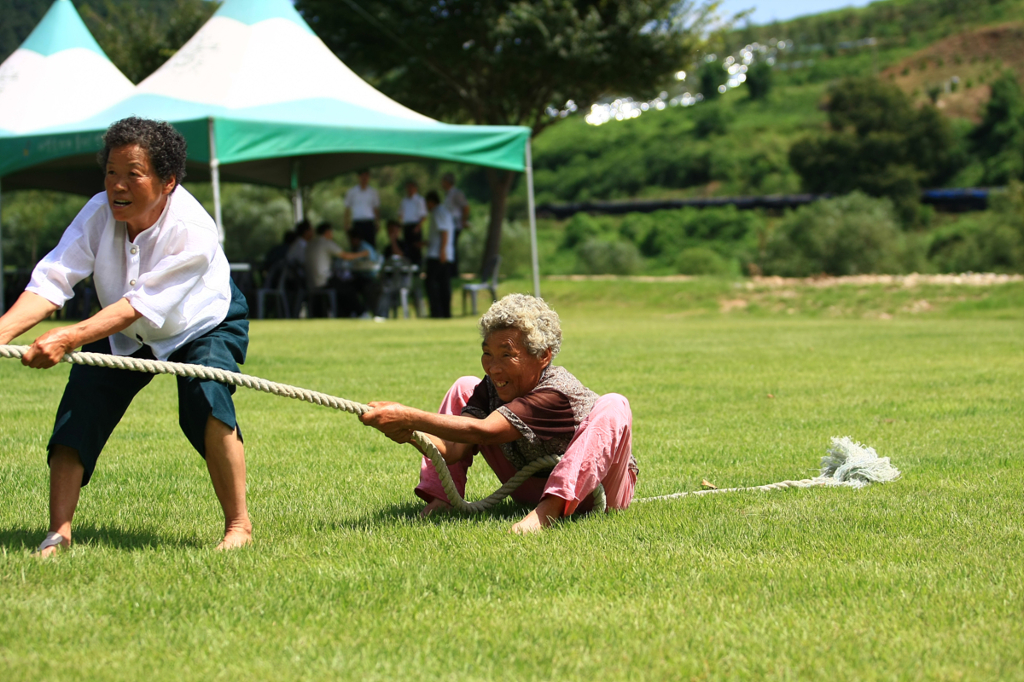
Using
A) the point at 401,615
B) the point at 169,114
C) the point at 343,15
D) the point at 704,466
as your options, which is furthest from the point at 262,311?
the point at 401,615

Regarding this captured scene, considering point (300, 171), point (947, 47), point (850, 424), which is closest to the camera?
point (850, 424)

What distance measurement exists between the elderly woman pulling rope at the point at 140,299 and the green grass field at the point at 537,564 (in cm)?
28

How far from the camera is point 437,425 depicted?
11.1 feet

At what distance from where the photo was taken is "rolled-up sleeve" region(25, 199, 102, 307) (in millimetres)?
3330

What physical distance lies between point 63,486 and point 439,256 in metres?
13.7

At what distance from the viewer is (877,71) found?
128m

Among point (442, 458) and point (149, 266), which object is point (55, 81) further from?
point (442, 458)

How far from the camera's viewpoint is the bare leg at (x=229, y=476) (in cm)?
335

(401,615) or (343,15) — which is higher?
(343,15)

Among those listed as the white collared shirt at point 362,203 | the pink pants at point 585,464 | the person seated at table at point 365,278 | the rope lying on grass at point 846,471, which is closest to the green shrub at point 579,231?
the white collared shirt at point 362,203

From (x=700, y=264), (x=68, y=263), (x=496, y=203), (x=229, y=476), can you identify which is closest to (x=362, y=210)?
(x=496, y=203)

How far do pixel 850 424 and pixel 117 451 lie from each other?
13.7ft

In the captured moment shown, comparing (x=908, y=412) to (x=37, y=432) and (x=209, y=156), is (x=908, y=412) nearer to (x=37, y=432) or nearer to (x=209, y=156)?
(x=37, y=432)

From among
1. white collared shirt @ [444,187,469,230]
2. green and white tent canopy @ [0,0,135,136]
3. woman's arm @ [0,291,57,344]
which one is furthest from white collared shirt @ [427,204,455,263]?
woman's arm @ [0,291,57,344]
